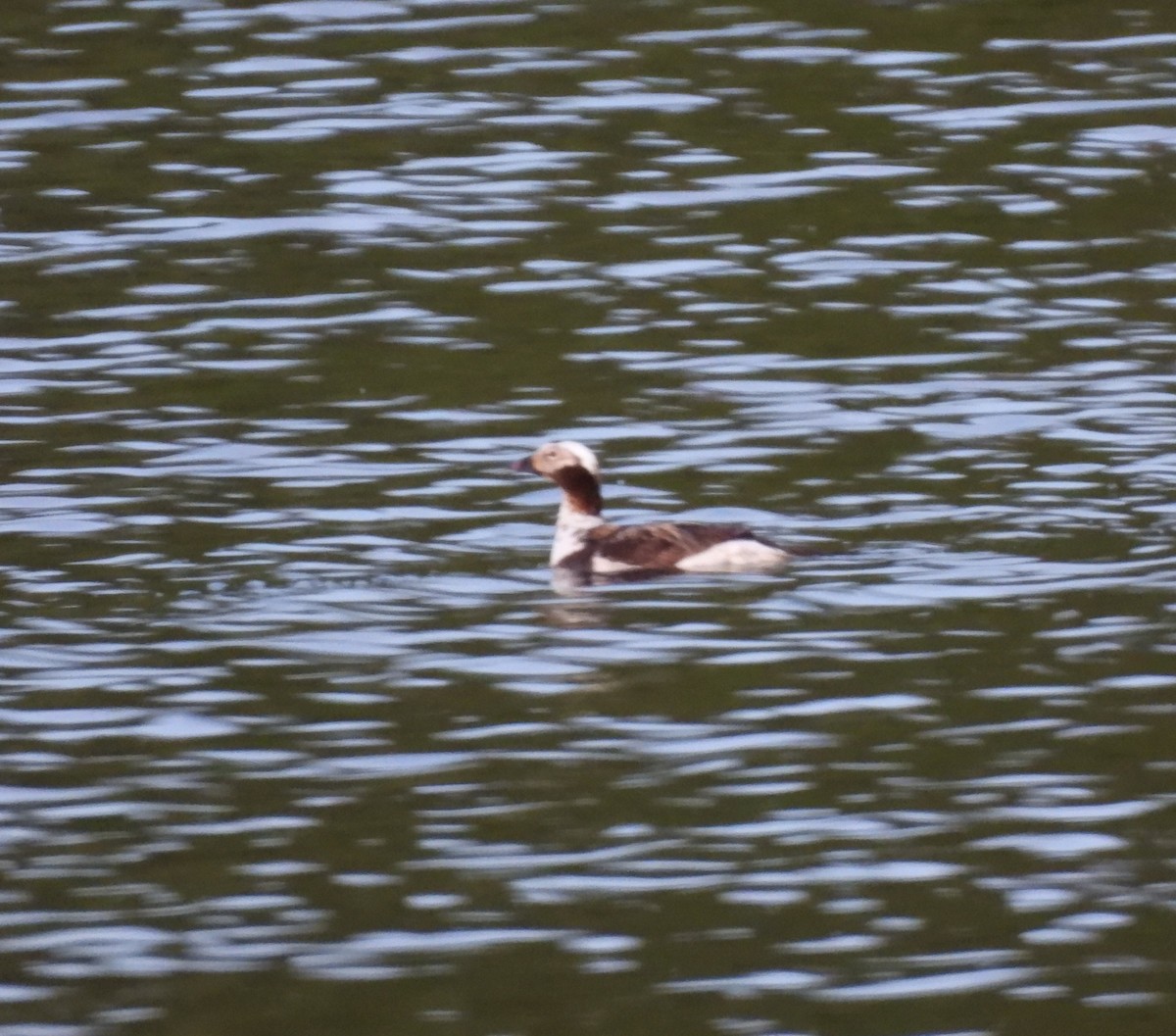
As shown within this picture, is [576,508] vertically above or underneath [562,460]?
underneath

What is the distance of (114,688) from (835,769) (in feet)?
10.7

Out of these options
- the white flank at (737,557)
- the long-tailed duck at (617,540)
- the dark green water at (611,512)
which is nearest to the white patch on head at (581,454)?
the long-tailed duck at (617,540)

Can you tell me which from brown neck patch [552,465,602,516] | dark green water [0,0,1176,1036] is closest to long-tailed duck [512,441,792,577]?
brown neck patch [552,465,602,516]

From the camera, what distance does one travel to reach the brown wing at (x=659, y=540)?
14.3 meters

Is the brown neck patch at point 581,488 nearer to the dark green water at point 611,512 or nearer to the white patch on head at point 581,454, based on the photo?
the white patch on head at point 581,454

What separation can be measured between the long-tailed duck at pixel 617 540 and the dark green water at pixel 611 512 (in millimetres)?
182

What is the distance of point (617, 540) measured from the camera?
14.8 metres

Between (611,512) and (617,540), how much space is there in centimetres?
161

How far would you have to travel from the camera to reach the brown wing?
14.3 meters

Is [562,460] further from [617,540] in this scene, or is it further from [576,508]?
[617,540]

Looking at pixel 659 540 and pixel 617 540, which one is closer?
pixel 659 540

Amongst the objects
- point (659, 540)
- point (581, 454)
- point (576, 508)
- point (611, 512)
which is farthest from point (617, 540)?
point (611, 512)

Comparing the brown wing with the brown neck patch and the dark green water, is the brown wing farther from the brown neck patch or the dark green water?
the brown neck patch

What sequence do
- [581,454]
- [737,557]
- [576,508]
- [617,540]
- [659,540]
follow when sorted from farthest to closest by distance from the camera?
1. [581,454]
2. [576,508]
3. [617,540]
4. [659,540]
5. [737,557]
